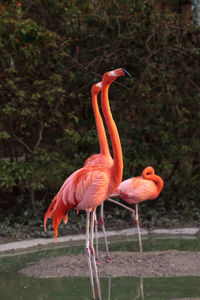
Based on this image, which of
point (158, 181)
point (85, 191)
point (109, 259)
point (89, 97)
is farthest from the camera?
point (89, 97)

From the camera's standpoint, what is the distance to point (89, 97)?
7.86m

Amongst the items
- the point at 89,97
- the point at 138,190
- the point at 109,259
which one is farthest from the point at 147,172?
the point at 89,97

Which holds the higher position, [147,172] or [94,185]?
[94,185]

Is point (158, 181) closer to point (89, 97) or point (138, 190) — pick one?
point (138, 190)

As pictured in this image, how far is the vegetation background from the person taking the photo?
752cm

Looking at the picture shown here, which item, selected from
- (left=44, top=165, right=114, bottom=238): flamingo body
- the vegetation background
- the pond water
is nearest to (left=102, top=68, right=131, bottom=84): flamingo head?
(left=44, top=165, right=114, bottom=238): flamingo body

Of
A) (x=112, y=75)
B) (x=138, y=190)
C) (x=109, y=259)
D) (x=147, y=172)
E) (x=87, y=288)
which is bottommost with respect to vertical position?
(x=109, y=259)

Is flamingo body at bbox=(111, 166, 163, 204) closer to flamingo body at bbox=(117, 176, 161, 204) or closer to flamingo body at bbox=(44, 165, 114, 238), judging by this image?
flamingo body at bbox=(117, 176, 161, 204)

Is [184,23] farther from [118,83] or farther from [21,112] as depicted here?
[21,112]

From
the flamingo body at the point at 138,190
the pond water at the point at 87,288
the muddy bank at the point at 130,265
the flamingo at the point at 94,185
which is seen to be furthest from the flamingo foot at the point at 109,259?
the flamingo at the point at 94,185

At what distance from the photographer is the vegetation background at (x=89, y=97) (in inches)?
296

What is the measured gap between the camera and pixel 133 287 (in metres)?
4.59

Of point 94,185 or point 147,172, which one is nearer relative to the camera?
point 94,185

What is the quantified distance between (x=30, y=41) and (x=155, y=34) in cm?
191
